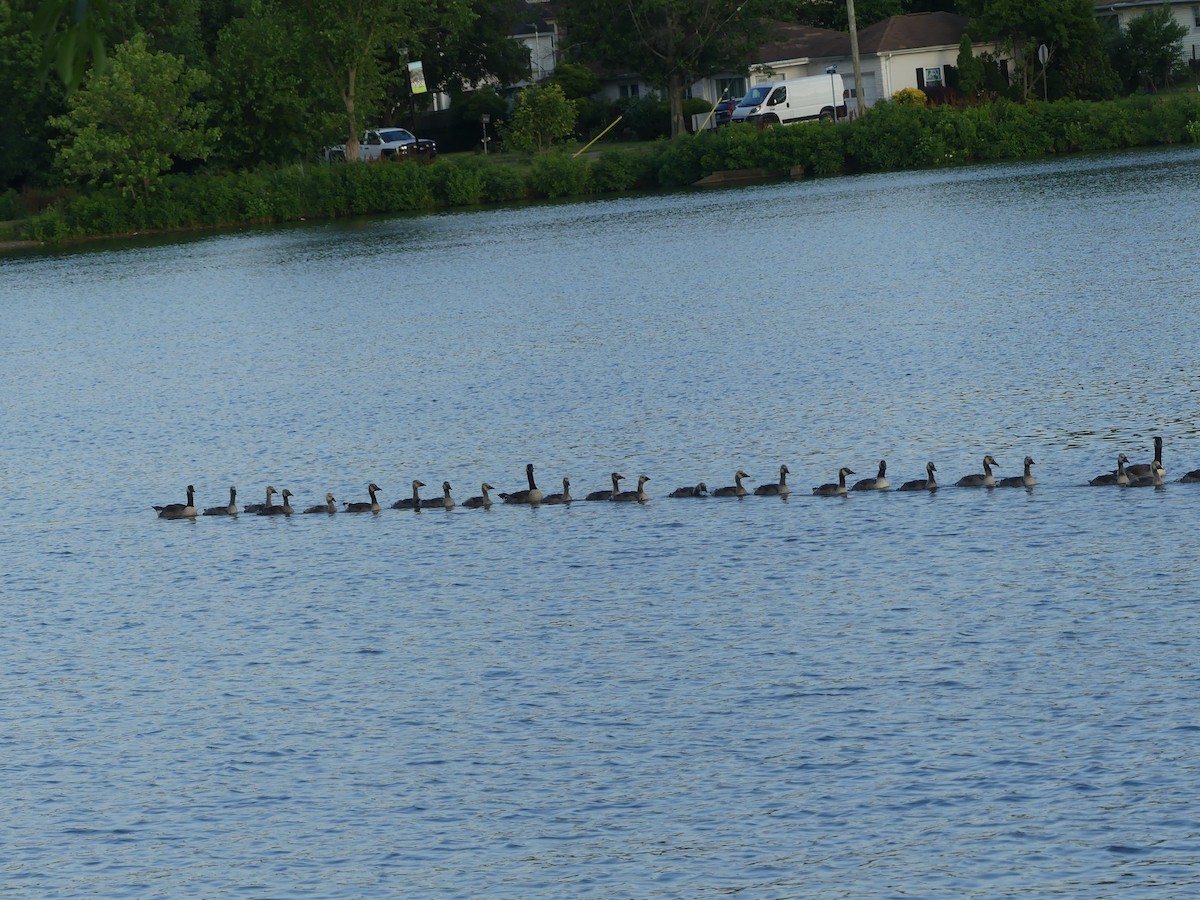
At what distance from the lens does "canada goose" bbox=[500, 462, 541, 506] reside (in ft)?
112

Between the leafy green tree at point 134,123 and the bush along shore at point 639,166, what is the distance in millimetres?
1654

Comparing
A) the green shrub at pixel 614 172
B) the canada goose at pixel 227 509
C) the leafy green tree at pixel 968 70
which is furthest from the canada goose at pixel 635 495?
the leafy green tree at pixel 968 70

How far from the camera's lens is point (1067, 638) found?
23906mm

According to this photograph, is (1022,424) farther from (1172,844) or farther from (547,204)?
(547,204)

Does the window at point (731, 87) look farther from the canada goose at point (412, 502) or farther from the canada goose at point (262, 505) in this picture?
the canada goose at point (412, 502)

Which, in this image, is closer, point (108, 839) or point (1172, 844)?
point (1172, 844)

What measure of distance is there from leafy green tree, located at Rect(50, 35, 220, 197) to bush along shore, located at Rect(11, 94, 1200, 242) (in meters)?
1.65

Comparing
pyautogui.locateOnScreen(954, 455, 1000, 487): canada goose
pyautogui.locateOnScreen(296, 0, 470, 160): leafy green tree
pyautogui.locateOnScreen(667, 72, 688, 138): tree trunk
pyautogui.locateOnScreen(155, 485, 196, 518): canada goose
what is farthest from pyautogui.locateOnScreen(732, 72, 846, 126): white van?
pyautogui.locateOnScreen(954, 455, 1000, 487): canada goose

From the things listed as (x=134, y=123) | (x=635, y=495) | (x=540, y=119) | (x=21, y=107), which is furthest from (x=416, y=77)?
(x=635, y=495)

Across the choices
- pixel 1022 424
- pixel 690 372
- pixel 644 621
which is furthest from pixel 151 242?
pixel 644 621

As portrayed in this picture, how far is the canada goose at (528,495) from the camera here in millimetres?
34250

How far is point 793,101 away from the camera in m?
111

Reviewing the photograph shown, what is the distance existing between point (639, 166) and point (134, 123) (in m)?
28.6

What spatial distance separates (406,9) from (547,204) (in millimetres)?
18160
